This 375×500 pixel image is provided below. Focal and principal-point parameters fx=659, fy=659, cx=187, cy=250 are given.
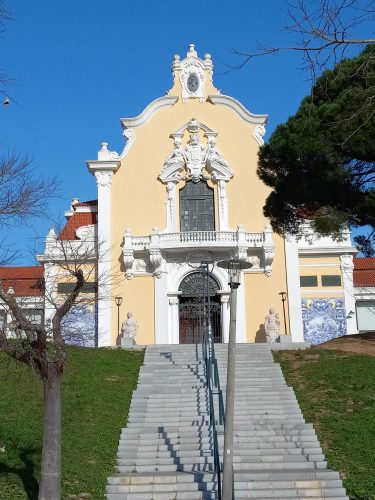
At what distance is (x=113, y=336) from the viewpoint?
3062cm

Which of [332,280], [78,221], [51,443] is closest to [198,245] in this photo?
[332,280]

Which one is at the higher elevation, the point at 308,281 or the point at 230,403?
the point at 308,281

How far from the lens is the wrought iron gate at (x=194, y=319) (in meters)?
31.2

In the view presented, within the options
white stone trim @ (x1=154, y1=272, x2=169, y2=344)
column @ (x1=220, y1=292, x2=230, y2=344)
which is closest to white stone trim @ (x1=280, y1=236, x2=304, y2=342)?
column @ (x1=220, y1=292, x2=230, y2=344)

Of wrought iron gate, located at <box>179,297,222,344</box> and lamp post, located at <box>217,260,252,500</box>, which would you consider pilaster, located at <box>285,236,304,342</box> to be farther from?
lamp post, located at <box>217,260,252,500</box>

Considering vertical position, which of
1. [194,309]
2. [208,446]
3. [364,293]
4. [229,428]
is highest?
[364,293]

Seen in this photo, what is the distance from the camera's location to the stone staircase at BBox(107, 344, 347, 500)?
543 inches

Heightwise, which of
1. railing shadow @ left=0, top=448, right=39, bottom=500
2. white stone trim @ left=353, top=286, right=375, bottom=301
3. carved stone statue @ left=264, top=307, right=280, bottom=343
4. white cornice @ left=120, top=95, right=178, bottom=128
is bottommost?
railing shadow @ left=0, top=448, right=39, bottom=500

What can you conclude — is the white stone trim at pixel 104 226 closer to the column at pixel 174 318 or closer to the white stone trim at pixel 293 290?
the column at pixel 174 318

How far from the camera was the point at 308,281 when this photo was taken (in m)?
32.8

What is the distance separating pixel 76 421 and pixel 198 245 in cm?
1417

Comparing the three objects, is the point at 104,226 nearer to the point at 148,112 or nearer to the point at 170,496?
the point at 148,112

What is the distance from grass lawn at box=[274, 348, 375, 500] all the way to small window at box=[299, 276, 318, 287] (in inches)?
339

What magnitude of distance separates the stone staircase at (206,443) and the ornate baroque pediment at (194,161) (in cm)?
1212
